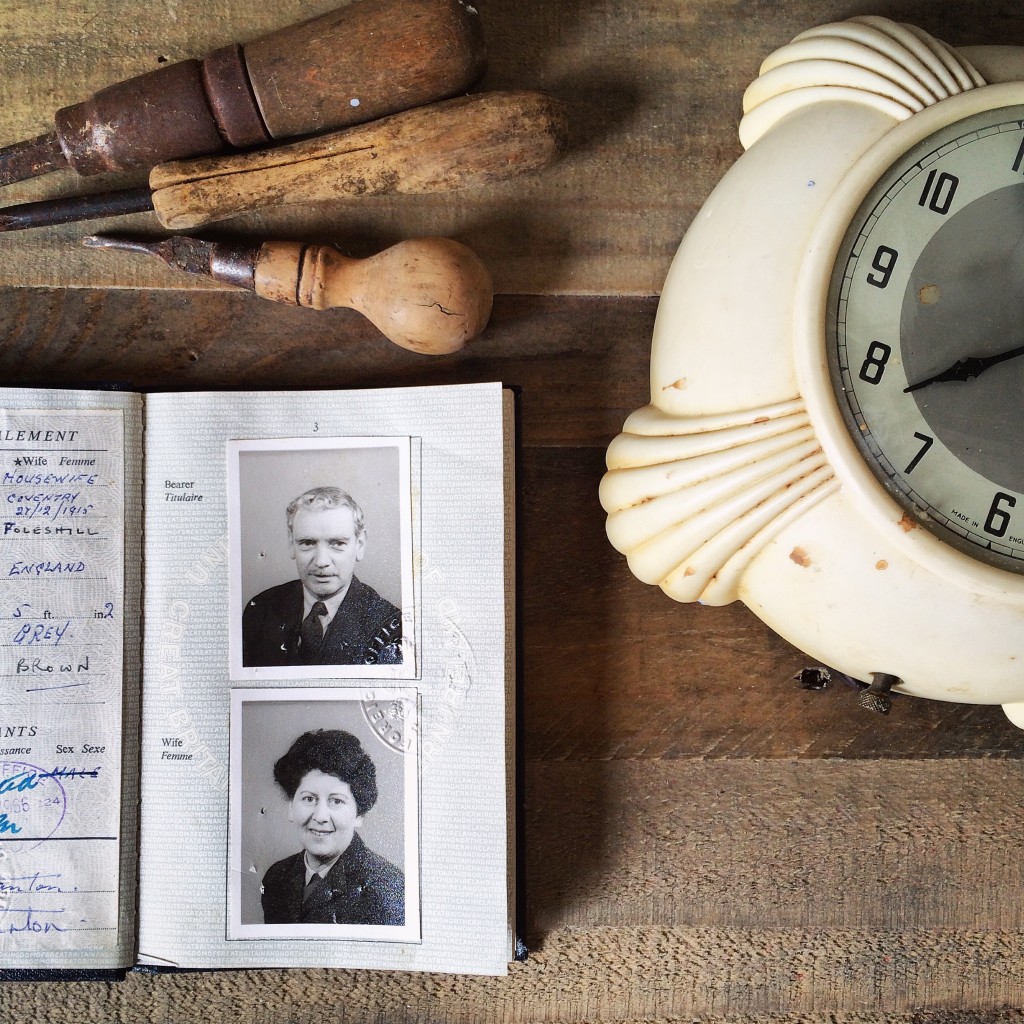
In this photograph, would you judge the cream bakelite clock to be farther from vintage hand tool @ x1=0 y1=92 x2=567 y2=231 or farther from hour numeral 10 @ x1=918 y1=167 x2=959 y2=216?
vintage hand tool @ x1=0 y1=92 x2=567 y2=231

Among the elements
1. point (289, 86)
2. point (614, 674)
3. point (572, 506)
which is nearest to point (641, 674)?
point (614, 674)

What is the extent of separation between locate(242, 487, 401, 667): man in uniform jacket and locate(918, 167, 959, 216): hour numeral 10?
0.43 metres

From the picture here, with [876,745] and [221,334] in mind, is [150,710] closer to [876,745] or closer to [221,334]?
[221,334]

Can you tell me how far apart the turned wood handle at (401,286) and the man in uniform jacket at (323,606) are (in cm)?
14

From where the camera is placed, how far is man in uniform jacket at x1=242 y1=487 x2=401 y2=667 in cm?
64

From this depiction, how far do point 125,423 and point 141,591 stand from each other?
0.13m

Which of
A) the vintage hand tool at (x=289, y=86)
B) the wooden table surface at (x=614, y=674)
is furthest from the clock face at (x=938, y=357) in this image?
the vintage hand tool at (x=289, y=86)

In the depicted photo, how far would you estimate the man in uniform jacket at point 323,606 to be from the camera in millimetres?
643

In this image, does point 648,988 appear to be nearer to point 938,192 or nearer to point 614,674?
point 614,674

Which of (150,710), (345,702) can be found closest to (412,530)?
(345,702)

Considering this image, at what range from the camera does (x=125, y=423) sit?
2.12 feet

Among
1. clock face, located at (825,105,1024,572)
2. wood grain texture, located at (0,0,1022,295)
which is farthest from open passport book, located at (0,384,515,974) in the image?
clock face, located at (825,105,1024,572)

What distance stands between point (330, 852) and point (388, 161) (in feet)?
1.66

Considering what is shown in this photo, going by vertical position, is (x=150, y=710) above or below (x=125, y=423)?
below
